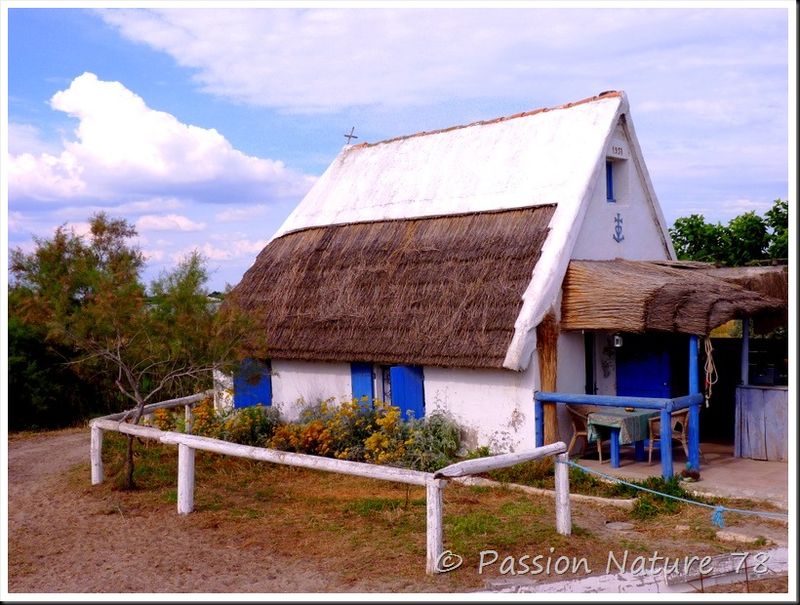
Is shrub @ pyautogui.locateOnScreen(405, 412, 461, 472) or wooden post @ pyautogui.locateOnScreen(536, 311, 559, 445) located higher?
wooden post @ pyautogui.locateOnScreen(536, 311, 559, 445)

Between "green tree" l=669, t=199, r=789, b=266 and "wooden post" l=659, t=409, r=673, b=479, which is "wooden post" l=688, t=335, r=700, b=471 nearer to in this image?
"wooden post" l=659, t=409, r=673, b=479

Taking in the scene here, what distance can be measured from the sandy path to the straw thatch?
3631 millimetres

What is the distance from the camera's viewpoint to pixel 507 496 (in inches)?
429

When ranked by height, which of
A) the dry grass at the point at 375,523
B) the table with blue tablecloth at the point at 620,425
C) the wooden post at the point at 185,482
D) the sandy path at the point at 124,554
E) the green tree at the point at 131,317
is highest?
the green tree at the point at 131,317

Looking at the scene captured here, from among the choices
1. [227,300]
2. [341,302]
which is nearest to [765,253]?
[341,302]

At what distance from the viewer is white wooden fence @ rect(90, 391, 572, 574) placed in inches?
308

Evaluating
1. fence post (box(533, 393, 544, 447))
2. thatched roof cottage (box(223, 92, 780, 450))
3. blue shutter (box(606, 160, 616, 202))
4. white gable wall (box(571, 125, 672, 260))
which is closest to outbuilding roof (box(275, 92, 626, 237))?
thatched roof cottage (box(223, 92, 780, 450))

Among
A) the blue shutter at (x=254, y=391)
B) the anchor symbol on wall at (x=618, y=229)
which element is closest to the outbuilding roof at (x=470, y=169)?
the anchor symbol on wall at (x=618, y=229)

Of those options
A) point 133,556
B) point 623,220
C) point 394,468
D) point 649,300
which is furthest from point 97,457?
point 623,220

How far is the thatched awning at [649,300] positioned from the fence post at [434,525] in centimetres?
487

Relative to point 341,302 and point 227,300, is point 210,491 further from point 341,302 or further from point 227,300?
point 341,302

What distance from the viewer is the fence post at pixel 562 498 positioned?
870 centimetres

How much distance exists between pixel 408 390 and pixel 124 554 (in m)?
6.03

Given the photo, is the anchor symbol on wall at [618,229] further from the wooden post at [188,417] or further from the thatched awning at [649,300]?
the wooden post at [188,417]
